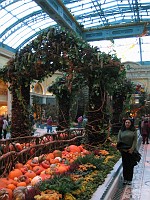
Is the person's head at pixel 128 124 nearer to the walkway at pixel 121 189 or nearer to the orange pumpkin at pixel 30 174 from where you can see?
the walkway at pixel 121 189

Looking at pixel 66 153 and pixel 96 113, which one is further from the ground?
pixel 96 113

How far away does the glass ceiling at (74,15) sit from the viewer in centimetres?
2497

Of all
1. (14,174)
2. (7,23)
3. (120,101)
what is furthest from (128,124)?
(7,23)

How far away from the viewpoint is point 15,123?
8.95 meters

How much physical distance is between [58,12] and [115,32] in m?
10.1

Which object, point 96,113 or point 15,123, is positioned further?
point 15,123

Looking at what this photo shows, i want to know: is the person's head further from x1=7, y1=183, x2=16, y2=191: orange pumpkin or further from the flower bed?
x1=7, y1=183, x2=16, y2=191: orange pumpkin

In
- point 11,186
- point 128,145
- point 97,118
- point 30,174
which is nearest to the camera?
point 11,186

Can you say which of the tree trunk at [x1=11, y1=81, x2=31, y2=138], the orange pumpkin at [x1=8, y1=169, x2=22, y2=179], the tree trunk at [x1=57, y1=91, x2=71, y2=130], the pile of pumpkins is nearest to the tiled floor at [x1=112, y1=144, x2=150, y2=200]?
the pile of pumpkins

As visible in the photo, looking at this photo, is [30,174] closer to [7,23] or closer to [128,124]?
[128,124]

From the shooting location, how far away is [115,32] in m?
30.8

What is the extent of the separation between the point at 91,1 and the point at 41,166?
2233cm

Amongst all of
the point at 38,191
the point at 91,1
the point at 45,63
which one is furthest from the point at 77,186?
the point at 91,1

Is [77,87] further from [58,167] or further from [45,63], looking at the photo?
[58,167]
